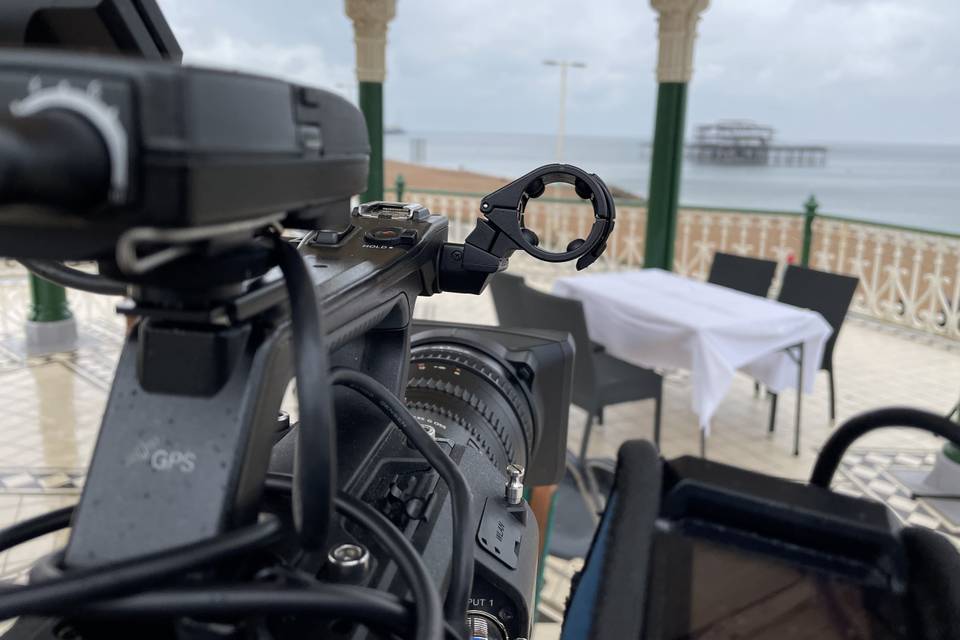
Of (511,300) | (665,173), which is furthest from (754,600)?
(665,173)

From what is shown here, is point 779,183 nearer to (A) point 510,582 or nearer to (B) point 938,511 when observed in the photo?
(B) point 938,511

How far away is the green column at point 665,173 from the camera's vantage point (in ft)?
12.2

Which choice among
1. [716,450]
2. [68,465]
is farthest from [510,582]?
[716,450]

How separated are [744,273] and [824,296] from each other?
0.42 meters

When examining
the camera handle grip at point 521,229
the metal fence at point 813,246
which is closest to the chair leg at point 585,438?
the metal fence at point 813,246

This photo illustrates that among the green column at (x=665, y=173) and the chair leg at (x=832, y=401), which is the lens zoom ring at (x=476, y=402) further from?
the green column at (x=665, y=173)

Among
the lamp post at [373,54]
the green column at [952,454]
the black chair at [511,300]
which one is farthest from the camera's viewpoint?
the lamp post at [373,54]

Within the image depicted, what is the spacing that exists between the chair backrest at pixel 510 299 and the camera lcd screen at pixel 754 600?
2.28 metres

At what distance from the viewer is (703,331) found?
253 centimetres

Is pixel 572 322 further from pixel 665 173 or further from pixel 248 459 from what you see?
pixel 248 459

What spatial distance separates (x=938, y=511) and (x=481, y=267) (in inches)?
99.3

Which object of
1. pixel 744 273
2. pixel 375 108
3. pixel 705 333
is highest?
pixel 375 108

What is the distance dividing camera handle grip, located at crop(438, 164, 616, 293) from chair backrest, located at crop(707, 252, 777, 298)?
10.3 feet

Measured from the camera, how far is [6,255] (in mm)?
237
